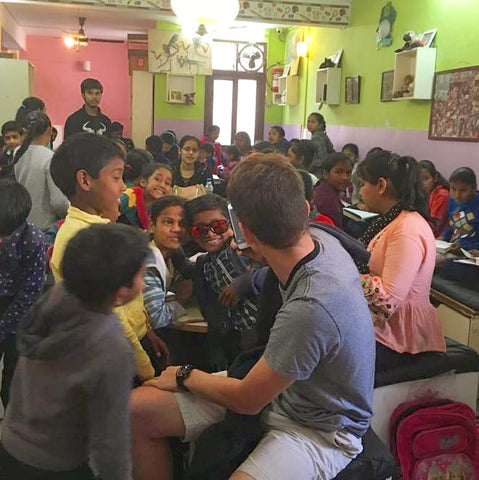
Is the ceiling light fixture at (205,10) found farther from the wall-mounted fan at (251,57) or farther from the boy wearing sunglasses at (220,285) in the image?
the wall-mounted fan at (251,57)

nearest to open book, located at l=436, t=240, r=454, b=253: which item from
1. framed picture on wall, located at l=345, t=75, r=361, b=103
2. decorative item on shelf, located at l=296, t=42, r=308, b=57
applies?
framed picture on wall, located at l=345, t=75, r=361, b=103

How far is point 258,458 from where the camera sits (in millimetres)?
1536

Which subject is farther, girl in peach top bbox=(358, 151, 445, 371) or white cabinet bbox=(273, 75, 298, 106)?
white cabinet bbox=(273, 75, 298, 106)

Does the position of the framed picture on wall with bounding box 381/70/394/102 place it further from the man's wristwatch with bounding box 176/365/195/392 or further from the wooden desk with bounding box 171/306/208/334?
the man's wristwatch with bounding box 176/365/195/392

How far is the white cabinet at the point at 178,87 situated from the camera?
9.45 metres

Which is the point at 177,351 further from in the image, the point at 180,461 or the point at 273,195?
the point at 273,195

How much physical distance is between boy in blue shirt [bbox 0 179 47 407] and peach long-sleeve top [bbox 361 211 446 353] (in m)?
1.18

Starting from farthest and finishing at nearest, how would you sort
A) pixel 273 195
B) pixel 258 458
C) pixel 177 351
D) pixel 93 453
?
pixel 177 351 < pixel 258 458 < pixel 273 195 < pixel 93 453

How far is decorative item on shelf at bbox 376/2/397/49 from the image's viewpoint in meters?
5.86

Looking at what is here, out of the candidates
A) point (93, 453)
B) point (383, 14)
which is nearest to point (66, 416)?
point (93, 453)

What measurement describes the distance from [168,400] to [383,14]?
5327mm

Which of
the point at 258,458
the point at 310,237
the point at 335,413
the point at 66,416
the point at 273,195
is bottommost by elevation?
the point at 258,458

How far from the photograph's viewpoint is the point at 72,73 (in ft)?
42.1

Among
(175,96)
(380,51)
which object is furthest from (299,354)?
(175,96)
